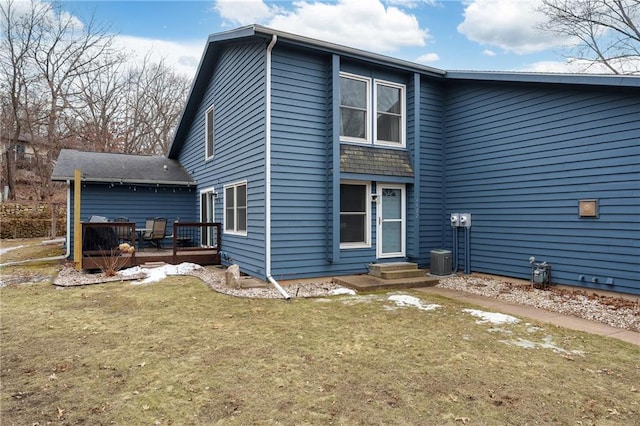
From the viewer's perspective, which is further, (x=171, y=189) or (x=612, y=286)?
(x=171, y=189)

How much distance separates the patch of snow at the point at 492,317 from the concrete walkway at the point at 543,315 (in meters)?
0.30

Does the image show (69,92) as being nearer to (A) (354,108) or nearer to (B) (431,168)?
(A) (354,108)

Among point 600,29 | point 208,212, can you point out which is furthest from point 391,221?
point 600,29

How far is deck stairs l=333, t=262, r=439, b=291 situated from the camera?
7.09 metres

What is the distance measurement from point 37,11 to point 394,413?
2776cm

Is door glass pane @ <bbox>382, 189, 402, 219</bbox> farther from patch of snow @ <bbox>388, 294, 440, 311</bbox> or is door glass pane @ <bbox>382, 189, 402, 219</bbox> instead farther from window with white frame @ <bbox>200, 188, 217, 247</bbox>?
window with white frame @ <bbox>200, 188, 217, 247</bbox>

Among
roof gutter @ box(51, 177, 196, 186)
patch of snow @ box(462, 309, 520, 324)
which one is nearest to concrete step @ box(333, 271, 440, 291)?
patch of snow @ box(462, 309, 520, 324)

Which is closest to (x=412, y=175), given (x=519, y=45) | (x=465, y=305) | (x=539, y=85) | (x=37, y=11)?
(x=539, y=85)

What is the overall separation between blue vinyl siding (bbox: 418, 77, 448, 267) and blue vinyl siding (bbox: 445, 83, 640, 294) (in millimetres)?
230

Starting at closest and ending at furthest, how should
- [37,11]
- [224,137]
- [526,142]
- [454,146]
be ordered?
[526,142] < [454,146] < [224,137] < [37,11]

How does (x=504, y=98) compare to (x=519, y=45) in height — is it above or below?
below

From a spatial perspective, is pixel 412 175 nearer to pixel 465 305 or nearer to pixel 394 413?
pixel 465 305

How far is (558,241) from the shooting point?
716 centimetres

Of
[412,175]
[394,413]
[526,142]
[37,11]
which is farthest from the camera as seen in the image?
[37,11]
